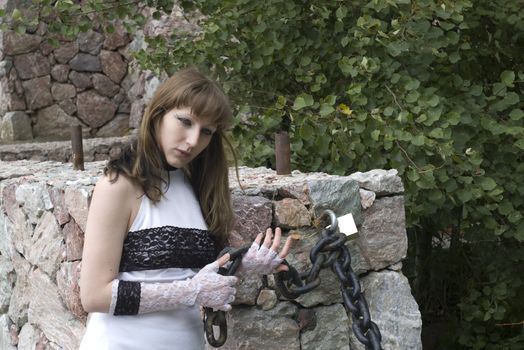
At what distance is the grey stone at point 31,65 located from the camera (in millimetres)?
8859

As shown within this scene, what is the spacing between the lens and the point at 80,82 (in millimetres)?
9133

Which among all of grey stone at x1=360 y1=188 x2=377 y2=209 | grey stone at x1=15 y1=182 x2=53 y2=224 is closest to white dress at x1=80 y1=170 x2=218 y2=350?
grey stone at x1=360 y1=188 x2=377 y2=209

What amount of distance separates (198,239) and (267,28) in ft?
6.25

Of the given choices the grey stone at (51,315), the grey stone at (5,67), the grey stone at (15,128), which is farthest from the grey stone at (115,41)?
the grey stone at (51,315)

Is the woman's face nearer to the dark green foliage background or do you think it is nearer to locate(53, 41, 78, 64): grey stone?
the dark green foliage background

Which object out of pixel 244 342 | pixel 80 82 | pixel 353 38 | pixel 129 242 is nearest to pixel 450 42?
pixel 353 38

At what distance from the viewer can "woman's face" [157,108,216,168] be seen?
6.66 ft

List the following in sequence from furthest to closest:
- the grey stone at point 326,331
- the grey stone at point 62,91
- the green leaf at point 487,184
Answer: the grey stone at point 62,91, the green leaf at point 487,184, the grey stone at point 326,331

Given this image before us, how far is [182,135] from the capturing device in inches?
80.0

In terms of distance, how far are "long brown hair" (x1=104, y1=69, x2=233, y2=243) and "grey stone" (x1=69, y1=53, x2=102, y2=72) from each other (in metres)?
7.19

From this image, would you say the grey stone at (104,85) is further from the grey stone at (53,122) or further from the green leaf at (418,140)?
the green leaf at (418,140)

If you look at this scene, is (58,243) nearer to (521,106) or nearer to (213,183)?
(213,183)

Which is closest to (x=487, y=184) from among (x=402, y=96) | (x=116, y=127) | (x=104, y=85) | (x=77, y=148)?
(x=402, y=96)

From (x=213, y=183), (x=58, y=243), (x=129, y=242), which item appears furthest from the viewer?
(x=58, y=243)
